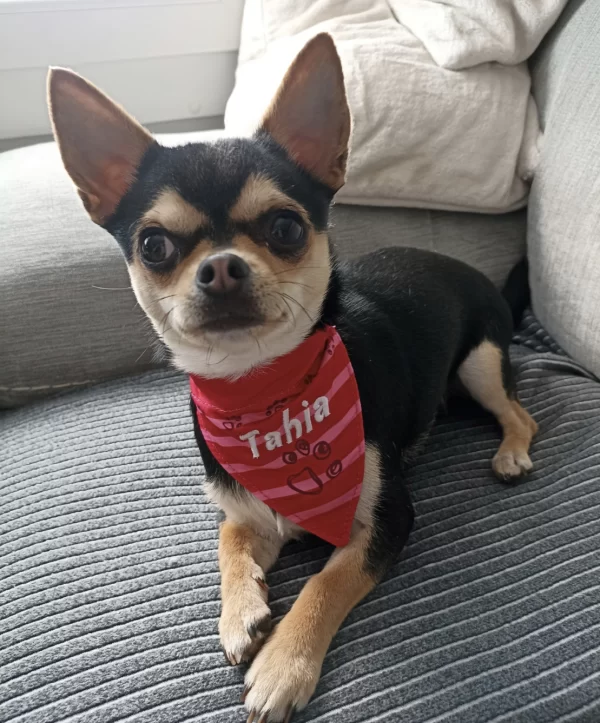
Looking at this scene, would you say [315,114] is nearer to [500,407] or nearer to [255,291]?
[255,291]

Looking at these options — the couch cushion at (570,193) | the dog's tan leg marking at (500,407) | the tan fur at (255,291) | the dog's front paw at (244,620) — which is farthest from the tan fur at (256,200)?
the couch cushion at (570,193)

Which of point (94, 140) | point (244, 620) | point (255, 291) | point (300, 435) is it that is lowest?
point (244, 620)

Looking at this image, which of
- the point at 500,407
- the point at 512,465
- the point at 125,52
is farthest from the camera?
the point at 125,52

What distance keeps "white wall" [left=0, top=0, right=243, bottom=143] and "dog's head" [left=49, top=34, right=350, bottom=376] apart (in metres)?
1.14

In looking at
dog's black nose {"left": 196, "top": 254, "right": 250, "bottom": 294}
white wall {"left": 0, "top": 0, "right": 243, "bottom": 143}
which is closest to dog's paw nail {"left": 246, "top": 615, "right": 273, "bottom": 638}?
dog's black nose {"left": 196, "top": 254, "right": 250, "bottom": 294}

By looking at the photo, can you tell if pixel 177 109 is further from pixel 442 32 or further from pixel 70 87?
pixel 70 87

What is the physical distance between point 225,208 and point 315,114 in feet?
0.77

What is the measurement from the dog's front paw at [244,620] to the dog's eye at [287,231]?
20.3 inches

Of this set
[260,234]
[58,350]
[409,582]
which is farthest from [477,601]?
[58,350]

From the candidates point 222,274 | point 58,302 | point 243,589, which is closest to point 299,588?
point 243,589

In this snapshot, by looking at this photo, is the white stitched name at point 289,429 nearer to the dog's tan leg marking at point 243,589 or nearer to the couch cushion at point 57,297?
the dog's tan leg marking at point 243,589

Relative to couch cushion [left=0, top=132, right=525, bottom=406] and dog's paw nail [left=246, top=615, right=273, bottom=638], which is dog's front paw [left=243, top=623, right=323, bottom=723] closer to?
dog's paw nail [left=246, top=615, right=273, bottom=638]

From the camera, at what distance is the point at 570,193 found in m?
1.37

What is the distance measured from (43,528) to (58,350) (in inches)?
20.0
